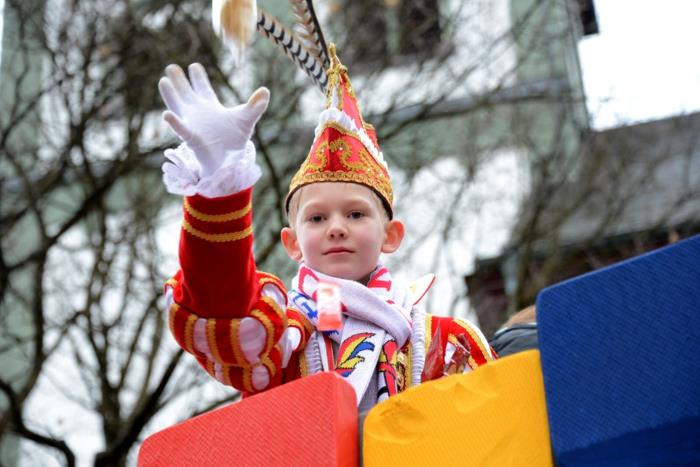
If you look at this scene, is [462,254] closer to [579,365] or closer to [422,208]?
[422,208]

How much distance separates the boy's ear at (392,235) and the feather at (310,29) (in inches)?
23.5

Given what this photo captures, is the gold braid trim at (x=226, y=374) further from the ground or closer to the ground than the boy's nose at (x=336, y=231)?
closer to the ground

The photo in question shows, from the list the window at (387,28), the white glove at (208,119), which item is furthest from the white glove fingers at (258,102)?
the window at (387,28)

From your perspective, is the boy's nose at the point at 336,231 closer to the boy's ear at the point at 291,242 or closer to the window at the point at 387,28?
the boy's ear at the point at 291,242

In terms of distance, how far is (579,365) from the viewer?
2766 mm

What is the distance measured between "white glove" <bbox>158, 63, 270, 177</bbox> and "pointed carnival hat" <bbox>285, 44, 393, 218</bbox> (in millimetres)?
707

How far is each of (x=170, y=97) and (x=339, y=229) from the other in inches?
30.6

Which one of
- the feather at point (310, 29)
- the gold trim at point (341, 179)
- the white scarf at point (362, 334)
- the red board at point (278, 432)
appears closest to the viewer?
the red board at point (278, 432)

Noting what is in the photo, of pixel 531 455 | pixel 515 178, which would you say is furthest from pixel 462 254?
pixel 531 455

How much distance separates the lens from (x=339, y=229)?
3695 mm

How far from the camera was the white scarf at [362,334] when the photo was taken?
354 centimetres

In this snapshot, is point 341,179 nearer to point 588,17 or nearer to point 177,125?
point 177,125

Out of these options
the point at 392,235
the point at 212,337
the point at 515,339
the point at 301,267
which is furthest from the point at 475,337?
the point at 212,337

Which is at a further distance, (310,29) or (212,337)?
(310,29)
